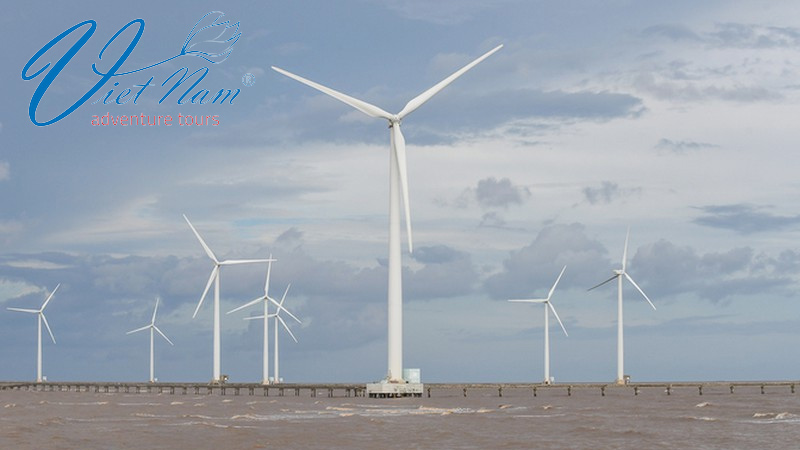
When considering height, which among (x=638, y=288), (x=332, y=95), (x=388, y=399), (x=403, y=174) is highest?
(x=332, y=95)

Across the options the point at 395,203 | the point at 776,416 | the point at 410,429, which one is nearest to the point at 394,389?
the point at 395,203

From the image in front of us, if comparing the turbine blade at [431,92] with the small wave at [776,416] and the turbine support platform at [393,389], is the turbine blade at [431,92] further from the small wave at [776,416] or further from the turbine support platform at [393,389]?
A: the small wave at [776,416]

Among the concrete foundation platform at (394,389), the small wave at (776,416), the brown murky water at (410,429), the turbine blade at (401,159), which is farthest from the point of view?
the concrete foundation platform at (394,389)

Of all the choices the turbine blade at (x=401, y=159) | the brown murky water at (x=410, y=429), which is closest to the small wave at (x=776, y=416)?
the brown murky water at (x=410, y=429)

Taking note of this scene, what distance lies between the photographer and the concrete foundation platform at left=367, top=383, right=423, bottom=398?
107312 mm

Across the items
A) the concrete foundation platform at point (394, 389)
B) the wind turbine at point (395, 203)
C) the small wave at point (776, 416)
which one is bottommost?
the small wave at point (776, 416)

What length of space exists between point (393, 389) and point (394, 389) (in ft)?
0.52

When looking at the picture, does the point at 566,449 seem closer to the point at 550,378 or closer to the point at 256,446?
the point at 256,446

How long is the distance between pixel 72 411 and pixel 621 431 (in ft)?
175

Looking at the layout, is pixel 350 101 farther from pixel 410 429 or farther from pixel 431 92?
pixel 410 429

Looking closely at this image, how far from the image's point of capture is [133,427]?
7306 centimetres

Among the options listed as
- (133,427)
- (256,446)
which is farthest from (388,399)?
(256,446)

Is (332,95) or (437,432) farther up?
(332,95)

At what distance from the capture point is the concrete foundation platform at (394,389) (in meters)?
107
